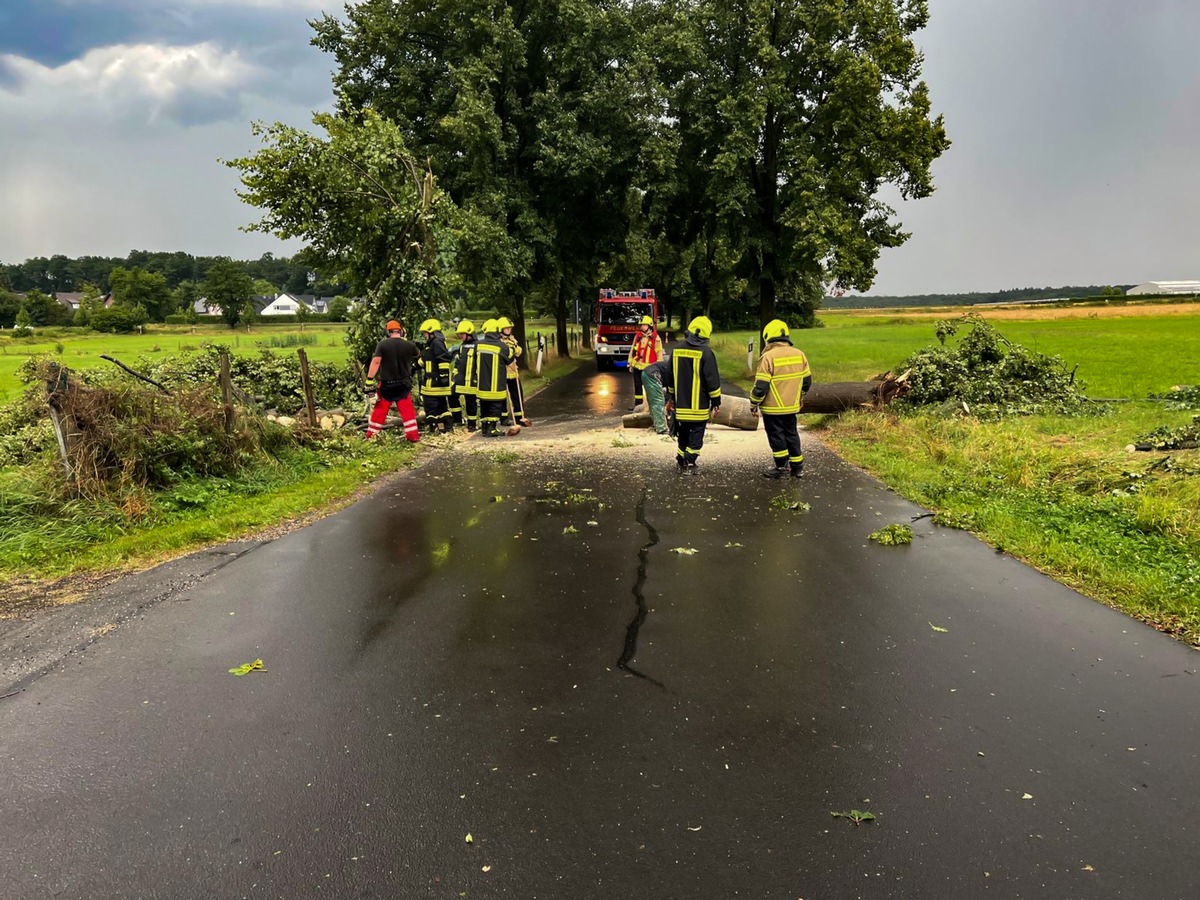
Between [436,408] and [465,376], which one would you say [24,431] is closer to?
[436,408]

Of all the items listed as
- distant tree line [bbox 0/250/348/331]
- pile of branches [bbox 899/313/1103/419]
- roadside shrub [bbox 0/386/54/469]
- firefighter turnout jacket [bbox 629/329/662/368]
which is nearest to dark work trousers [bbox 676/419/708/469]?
firefighter turnout jacket [bbox 629/329/662/368]

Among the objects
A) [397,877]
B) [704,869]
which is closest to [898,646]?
[704,869]

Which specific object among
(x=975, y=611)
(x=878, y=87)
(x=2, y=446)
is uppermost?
(x=878, y=87)

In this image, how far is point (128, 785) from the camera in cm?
301

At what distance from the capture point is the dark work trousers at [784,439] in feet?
29.5

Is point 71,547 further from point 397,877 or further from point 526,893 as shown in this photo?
point 526,893

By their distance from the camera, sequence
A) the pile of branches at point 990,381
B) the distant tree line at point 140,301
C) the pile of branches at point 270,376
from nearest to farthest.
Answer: the pile of branches at point 270,376 < the pile of branches at point 990,381 < the distant tree line at point 140,301

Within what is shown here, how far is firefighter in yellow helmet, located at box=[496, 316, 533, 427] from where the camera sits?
488 inches

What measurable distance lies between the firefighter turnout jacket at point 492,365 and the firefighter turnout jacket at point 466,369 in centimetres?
8

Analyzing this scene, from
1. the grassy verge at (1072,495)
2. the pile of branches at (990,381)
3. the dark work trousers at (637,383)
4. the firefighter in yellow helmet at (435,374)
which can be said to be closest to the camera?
the grassy verge at (1072,495)

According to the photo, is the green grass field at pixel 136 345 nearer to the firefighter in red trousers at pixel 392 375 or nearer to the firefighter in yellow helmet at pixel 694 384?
the firefighter in red trousers at pixel 392 375

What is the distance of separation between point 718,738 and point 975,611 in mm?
2590

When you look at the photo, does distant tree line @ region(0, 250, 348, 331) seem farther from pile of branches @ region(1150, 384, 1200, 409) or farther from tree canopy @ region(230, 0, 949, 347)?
pile of branches @ region(1150, 384, 1200, 409)

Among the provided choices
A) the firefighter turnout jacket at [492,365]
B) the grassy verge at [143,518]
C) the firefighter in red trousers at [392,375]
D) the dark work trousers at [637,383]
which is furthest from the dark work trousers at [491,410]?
the grassy verge at [143,518]
